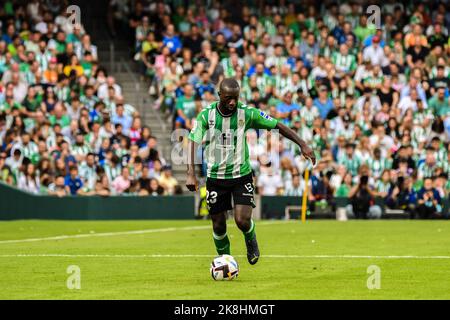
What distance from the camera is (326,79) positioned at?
33344 millimetres

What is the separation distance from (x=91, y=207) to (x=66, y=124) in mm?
2435

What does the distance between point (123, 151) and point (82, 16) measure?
722 cm

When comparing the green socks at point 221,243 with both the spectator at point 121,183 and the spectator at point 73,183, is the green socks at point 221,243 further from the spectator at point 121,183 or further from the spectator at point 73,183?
the spectator at point 121,183

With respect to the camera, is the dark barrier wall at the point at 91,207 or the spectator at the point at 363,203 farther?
the spectator at the point at 363,203

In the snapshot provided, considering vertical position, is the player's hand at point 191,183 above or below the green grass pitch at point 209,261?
above

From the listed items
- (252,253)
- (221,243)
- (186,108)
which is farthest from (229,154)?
(186,108)

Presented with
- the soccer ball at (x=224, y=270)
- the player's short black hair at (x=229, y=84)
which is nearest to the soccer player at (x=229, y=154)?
the player's short black hair at (x=229, y=84)

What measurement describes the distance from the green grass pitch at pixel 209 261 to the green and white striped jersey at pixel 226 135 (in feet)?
4.28

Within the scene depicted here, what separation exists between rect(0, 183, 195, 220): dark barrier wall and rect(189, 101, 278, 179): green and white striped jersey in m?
15.3

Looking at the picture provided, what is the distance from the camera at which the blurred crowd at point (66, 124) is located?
98.5 ft

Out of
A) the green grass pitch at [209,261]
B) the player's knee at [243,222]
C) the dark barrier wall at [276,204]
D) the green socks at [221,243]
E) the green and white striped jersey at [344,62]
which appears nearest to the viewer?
the green grass pitch at [209,261]

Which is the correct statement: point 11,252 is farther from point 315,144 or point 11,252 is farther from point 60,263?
point 315,144

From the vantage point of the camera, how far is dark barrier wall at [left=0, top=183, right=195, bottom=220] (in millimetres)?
29469

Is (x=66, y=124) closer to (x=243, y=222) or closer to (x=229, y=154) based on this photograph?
(x=229, y=154)
